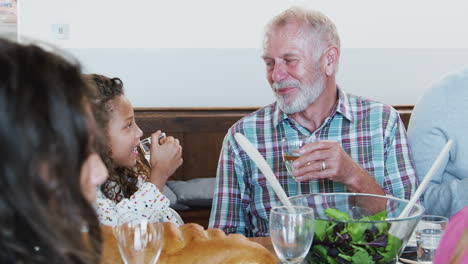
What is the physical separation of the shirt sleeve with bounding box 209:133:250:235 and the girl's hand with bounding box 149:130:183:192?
0.57 ft

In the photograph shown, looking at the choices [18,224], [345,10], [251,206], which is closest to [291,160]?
[251,206]

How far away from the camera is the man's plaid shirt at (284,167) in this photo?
6.86 feet

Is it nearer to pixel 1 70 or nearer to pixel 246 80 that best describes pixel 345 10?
pixel 246 80

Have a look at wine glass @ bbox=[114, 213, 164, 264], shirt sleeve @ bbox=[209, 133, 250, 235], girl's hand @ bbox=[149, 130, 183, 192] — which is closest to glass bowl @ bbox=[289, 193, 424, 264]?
wine glass @ bbox=[114, 213, 164, 264]

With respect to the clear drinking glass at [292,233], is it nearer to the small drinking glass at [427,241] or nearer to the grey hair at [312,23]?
the small drinking glass at [427,241]

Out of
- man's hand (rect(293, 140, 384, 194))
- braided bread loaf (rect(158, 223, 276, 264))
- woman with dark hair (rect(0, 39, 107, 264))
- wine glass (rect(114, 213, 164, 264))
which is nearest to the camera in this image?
woman with dark hair (rect(0, 39, 107, 264))

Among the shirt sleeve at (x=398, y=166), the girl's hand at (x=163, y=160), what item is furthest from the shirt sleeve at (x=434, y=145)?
the girl's hand at (x=163, y=160)

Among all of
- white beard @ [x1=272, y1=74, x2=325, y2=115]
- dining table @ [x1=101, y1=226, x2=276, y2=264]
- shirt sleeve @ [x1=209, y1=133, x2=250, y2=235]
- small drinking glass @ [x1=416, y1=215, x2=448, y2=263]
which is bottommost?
shirt sleeve @ [x1=209, y1=133, x2=250, y2=235]

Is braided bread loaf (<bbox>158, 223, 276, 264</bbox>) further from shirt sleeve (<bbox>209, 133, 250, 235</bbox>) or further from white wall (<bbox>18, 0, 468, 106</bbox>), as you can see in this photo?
white wall (<bbox>18, 0, 468, 106</bbox>)

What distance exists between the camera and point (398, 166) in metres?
2.08

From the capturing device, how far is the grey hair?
2213 millimetres

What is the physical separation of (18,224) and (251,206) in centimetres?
151

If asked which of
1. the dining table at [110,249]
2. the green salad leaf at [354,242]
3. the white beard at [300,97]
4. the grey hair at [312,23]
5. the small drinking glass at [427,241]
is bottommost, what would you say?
the dining table at [110,249]

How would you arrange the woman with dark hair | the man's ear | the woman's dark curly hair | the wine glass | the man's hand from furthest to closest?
the man's ear
the woman's dark curly hair
the man's hand
the wine glass
the woman with dark hair
